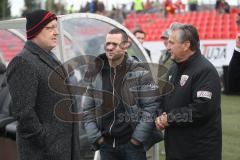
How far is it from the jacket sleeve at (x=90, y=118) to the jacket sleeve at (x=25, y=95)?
900 millimetres

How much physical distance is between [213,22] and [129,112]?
19.9m

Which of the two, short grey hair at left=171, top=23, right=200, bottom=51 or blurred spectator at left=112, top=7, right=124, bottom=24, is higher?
short grey hair at left=171, top=23, right=200, bottom=51

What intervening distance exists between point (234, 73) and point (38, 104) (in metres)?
1.58

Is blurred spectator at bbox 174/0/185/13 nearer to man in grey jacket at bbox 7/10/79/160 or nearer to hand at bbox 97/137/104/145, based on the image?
hand at bbox 97/137/104/145

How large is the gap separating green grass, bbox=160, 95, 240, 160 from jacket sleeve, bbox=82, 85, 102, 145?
284cm

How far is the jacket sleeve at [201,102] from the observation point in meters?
3.38

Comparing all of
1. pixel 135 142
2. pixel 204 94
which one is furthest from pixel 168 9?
pixel 204 94

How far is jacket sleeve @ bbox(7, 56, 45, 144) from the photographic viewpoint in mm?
3002

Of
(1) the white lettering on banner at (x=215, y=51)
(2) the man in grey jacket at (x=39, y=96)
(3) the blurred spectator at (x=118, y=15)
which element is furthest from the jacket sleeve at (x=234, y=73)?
(3) the blurred spectator at (x=118, y=15)

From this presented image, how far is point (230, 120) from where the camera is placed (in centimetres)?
965

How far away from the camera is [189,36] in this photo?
354cm

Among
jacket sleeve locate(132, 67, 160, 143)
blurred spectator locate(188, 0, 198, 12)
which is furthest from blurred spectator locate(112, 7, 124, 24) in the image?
jacket sleeve locate(132, 67, 160, 143)

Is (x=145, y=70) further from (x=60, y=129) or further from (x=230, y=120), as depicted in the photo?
(x=230, y=120)

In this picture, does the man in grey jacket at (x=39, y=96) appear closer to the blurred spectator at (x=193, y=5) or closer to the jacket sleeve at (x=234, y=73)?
the jacket sleeve at (x=234, y=73)
